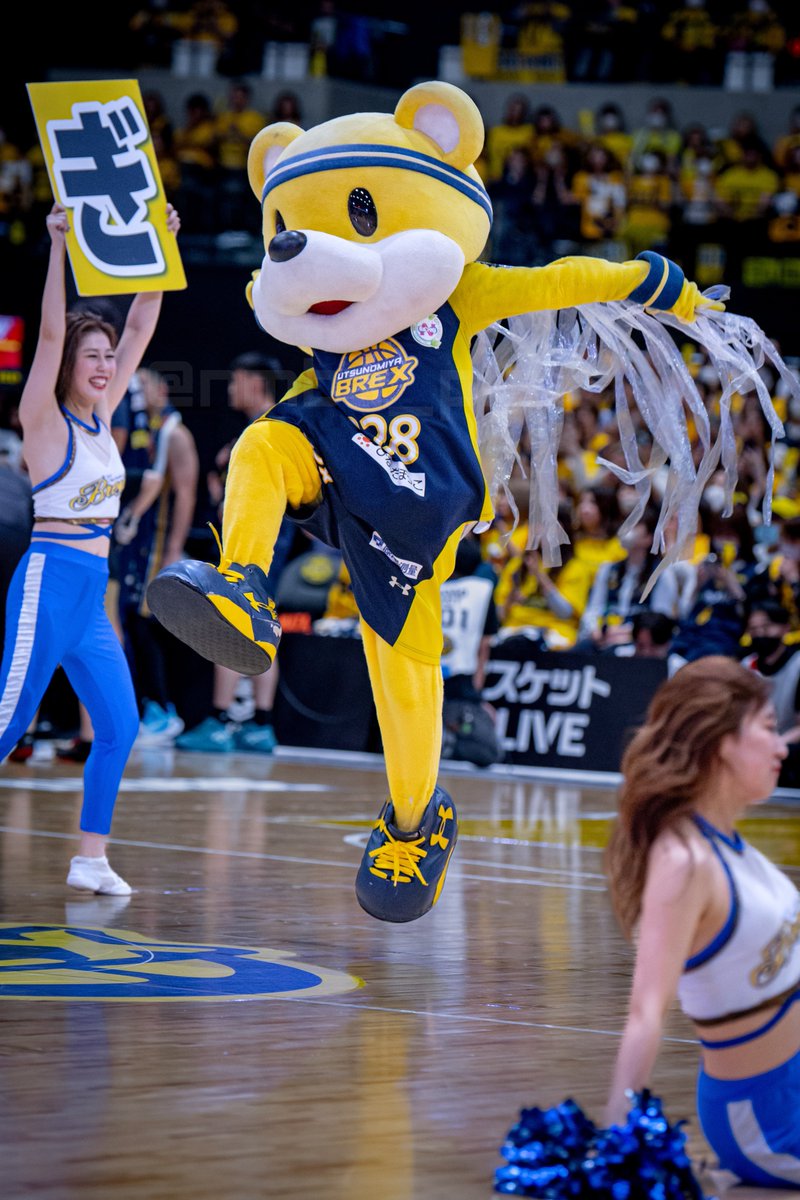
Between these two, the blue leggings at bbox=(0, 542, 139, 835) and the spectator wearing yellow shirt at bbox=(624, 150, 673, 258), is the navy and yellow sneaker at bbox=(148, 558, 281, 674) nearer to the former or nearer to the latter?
the blue leggings at bbox=(0, 542, 139, 835)

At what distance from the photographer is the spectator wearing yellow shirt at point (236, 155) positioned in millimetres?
15734

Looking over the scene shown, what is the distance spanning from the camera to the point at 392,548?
4.29m

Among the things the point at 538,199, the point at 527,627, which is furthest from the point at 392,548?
the point at 538,199

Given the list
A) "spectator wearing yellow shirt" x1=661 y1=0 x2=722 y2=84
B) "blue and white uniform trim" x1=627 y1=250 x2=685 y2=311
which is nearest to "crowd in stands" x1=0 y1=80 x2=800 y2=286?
"spectator wearing yellow shirt" x1=661 y1=0 x2=722 y2=84

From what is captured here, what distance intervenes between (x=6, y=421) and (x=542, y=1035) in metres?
11.6

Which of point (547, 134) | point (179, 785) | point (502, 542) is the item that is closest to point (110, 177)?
point (179, 785)

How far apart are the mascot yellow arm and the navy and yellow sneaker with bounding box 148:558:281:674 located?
0.99m

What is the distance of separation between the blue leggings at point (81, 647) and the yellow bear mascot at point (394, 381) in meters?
1.08

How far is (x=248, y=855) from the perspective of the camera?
641cm

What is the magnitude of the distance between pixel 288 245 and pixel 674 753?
2015mm

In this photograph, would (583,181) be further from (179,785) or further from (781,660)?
(179,785)

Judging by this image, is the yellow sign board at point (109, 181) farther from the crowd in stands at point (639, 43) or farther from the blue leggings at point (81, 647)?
the crowd in stands at point (639, 43)

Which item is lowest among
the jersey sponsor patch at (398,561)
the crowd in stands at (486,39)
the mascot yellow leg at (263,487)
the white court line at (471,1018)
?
the white court line at (471,1018)

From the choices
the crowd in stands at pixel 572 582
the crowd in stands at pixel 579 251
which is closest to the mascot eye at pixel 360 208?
the crowd in stands at pixel 579 251
